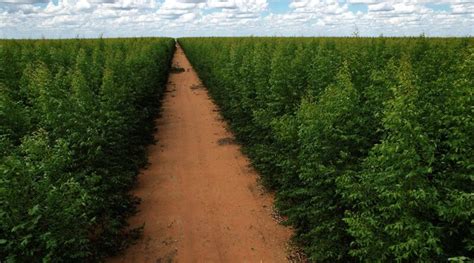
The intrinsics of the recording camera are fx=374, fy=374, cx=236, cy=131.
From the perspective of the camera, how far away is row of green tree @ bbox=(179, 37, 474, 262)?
19.5 feet

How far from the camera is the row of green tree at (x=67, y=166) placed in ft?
20.0

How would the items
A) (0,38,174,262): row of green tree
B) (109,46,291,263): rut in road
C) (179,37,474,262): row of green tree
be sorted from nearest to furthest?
(179,37,474,262): row of green tree < (0,38,174,262): row of green tree < (109,46,291,263): rut in road

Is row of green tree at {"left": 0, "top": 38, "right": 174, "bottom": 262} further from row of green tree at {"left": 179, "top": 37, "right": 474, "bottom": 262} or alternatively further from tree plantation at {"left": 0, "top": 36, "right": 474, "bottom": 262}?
row of green tree at {"left": 179, "top": 37, "right": 474, "bottom": 262}

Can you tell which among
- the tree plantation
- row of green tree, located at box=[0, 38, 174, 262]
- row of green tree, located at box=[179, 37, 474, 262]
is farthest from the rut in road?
row of green tree, located at box=[179, 37, 474, 262]

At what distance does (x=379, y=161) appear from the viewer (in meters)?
6.71

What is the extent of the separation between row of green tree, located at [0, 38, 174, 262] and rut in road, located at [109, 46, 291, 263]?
796 mm

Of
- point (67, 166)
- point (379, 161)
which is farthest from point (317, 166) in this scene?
point (67, 166)

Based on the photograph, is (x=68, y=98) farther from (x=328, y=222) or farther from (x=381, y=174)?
(x=381, y=174)

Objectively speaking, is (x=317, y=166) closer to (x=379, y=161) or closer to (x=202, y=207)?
(x=379, y=161)

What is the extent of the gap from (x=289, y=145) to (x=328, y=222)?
3.27m

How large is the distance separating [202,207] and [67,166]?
4.74 metres

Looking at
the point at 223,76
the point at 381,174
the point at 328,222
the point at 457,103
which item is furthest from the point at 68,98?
the point at 223,76

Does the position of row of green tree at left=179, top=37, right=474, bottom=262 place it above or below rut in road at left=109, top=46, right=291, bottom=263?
above

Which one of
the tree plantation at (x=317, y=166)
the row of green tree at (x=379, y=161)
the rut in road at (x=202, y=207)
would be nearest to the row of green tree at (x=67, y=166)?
the tree plantation at (x=317, y=166)
